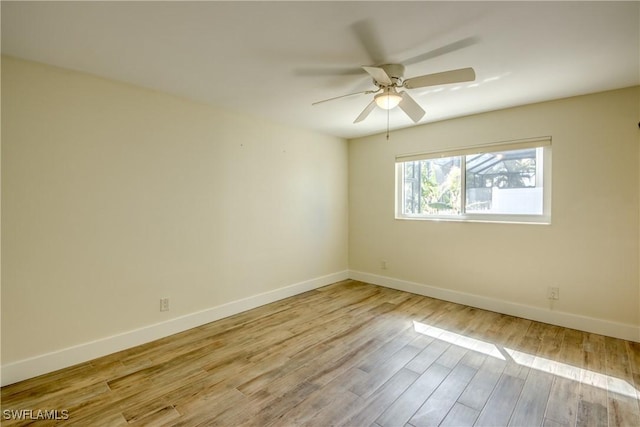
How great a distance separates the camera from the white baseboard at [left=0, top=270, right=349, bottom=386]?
210 cm

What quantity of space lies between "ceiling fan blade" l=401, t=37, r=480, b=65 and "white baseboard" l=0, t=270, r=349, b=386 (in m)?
Answer: 2.92

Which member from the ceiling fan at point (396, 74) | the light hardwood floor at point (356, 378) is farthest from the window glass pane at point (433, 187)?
the ceiling fan at point (396, 74)

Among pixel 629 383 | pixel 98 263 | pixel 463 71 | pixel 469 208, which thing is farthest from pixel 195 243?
pixel 629 383

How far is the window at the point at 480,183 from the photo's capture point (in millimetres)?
3168

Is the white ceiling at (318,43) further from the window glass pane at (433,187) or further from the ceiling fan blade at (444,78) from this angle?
the window glass pane at (433,187)

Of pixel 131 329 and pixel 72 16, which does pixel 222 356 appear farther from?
pixel 72 16

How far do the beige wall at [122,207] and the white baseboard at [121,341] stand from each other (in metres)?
0.05

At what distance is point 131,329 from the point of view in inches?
103

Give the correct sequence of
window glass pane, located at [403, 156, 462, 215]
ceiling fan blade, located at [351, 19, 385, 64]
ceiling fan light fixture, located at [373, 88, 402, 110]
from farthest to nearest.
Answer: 1. window glass pane, located at [403, 156, 462, 215]
2. ceiling fan light fixture, located at [373, 88, 402, 110]
3. ceiling fan blade, located at [351, 19, 385, 64]

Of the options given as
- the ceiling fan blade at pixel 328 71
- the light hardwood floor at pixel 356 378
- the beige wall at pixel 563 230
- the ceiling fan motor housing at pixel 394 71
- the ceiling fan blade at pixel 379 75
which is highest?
the ceiling fan blade at pixel 328 71

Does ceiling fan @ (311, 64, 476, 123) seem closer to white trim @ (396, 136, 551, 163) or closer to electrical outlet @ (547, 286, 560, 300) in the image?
white trim @ (396, 136, 551, 163)

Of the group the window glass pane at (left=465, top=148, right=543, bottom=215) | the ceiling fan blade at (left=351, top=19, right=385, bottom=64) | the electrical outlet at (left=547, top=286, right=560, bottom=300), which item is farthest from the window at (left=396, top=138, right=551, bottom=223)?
the ceiling fan blade at (left=351, top=19, right=385, bottom=64)

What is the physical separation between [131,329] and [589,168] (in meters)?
4.46

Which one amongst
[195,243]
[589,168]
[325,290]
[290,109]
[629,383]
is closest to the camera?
[629,383]
